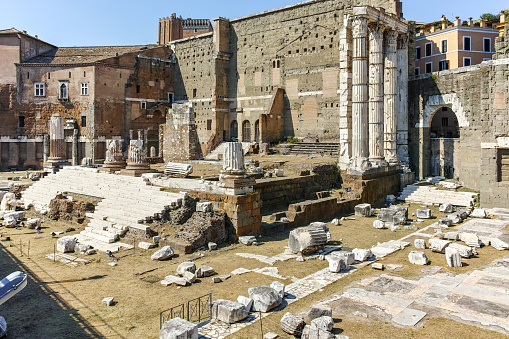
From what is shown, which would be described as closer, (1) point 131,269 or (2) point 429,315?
(2) point 429,315

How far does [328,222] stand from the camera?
54.3 feet

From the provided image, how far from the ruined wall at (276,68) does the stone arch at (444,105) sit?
5872mm

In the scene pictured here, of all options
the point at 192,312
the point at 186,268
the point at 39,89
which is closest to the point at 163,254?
the point at 186,268

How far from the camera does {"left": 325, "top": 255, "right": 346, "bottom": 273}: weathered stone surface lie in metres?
9.93

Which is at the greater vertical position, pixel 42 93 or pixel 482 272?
pixel 42 93

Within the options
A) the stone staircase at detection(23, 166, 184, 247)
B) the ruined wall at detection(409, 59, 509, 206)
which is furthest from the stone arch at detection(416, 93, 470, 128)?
the stone staircase at detection(23, 166, 184, 247)

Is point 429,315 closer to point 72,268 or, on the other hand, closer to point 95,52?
point 72,268

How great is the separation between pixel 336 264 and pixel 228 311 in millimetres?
3571

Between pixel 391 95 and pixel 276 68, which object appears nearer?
pixel 391 95

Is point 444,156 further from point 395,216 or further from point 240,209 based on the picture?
point 240,209

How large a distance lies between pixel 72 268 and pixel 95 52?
3523 centimetres

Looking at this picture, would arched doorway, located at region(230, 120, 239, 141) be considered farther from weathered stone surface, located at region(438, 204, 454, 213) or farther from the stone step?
the stone step

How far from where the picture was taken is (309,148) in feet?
96.3

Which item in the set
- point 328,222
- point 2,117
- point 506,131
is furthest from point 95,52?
point 506,131
